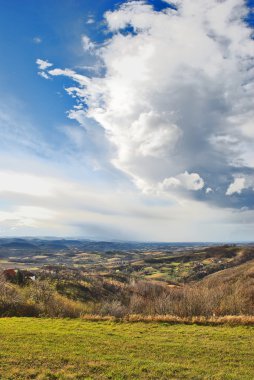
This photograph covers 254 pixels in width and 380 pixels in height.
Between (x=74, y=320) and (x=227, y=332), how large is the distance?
15.5 meters

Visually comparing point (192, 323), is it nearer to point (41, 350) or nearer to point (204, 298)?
point (204, 298)

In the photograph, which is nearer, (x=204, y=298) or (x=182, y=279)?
(x=204, y=298)

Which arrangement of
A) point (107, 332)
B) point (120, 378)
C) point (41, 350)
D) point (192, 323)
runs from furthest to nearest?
point (192, 323) < point (107, 332) < point (41, 350) < point (120, 378)

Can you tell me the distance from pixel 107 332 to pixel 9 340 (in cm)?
863

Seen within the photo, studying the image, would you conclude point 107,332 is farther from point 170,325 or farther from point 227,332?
point 227,332

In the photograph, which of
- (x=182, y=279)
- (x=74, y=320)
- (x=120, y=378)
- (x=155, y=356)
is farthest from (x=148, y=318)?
(x=182, y=279)

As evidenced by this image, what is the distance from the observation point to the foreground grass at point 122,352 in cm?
1941

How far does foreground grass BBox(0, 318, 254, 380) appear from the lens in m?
19.4

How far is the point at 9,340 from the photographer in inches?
980

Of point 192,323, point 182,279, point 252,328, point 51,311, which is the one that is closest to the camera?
point 252,328

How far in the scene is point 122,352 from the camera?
23.5m

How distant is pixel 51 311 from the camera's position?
40969 millimetres

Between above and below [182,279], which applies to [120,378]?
above

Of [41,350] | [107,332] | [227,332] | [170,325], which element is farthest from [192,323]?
[41,350]
